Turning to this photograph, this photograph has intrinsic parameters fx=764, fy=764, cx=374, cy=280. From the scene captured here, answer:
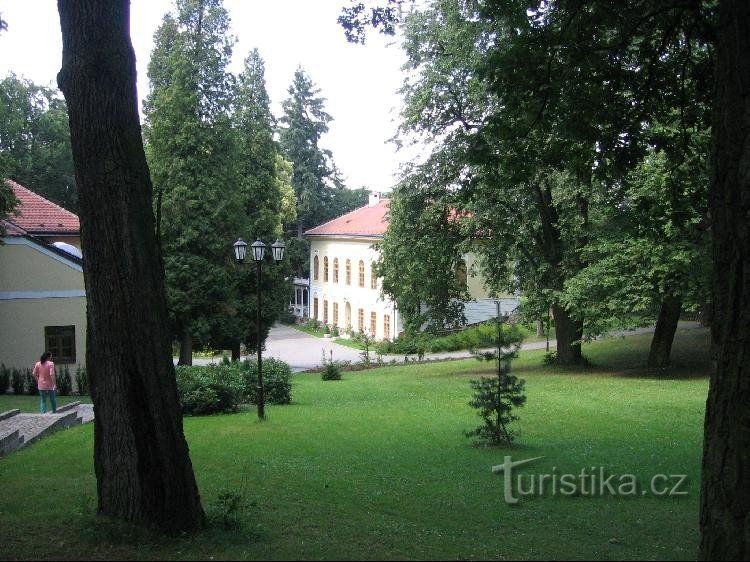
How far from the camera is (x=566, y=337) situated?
2938 centimetres

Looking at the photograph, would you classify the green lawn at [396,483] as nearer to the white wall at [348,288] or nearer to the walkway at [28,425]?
the walkway at [28,425]

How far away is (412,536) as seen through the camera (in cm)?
680

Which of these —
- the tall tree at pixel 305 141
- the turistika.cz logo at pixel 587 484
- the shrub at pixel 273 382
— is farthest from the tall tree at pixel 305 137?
the turistika.cz logo at pixel 587 484

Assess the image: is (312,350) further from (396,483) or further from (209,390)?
(396,483)

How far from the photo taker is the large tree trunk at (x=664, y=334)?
26.9m

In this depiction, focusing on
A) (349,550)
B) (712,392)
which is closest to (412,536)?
(349,550)

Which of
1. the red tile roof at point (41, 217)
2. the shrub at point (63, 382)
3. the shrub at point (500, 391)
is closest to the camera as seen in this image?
the shrub at point (500, 391)

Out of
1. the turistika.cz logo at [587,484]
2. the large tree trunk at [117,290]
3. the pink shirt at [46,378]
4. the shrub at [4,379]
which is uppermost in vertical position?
the large tree trunk at [117,290]

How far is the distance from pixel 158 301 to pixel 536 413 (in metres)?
13.2

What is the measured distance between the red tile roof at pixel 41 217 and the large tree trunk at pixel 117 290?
2593cm

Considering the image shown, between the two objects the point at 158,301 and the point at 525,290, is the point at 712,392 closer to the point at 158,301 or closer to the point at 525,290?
the point at 158,301

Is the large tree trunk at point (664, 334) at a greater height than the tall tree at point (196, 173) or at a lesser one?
lesser

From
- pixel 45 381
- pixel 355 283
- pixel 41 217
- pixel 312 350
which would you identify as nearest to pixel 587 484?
pixel 45 381

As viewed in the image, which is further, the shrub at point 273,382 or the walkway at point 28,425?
the shrub at point 273,382
